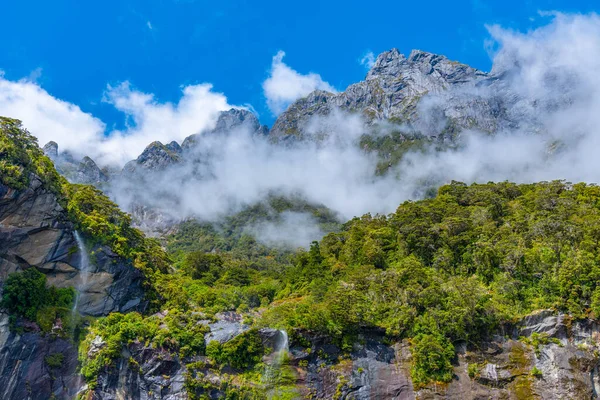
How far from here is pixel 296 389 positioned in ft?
130

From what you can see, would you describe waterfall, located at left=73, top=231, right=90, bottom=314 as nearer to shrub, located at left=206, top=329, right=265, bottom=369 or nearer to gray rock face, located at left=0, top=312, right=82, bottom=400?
gray rock face, located at left=0, top=312, right=82, bottom=400

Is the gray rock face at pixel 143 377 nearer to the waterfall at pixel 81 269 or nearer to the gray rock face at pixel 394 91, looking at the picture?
the waterfall at pixel 81 269

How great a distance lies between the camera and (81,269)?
47.9m

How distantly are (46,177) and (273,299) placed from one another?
31948mm

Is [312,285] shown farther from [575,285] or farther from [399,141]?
[399,141]

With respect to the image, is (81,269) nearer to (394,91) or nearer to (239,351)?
(239,351)

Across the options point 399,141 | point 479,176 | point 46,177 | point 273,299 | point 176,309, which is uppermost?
point 399,141

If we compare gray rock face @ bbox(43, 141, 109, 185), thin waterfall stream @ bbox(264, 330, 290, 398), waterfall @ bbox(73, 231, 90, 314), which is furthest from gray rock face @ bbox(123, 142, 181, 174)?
thin waterfall stream @ bbox(264, 330, 290, 398)

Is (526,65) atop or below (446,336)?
atop

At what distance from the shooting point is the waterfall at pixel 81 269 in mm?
46969

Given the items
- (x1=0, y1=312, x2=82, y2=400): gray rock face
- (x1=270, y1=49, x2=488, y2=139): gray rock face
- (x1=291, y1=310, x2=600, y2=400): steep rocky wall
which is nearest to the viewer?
(x1=291, y1=310, x2=600, y2=400): steep rocky wall

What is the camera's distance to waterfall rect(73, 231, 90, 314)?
154ft

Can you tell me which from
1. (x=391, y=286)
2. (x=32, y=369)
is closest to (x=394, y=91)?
(x=391, y=286)

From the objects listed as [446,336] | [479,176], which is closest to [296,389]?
[446,336]
